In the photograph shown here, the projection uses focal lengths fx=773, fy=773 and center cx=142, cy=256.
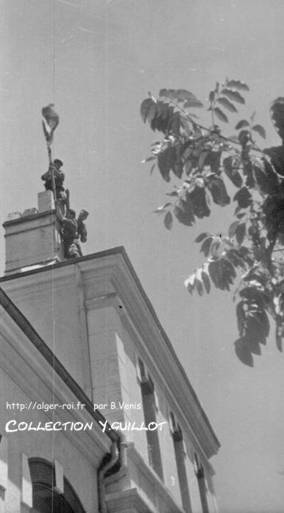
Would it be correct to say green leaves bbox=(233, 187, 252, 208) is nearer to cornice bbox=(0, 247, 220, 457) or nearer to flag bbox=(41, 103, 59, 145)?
flag bbox=(41, 103, 59, 145)

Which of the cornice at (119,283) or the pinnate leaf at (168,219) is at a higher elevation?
the cornice at (119,283)

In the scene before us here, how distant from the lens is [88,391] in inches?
454

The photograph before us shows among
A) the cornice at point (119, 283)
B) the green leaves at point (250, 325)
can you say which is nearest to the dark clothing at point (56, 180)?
the cornice at point (119, 283)

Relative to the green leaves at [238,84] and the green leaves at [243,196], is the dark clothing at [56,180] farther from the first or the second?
the green leaves at [243,196]

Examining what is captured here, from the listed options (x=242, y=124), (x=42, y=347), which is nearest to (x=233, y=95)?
(x=242, y=124)

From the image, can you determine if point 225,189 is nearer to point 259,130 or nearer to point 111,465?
point 259,130

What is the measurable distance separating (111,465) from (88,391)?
4.80ft

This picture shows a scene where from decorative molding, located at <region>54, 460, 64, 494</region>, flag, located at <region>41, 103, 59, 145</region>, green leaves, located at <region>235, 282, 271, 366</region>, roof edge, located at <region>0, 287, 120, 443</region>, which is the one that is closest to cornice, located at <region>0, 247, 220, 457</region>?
flag, located at <region>41, 103, 59, 145</region>

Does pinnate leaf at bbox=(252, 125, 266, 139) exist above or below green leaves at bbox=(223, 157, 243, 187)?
above

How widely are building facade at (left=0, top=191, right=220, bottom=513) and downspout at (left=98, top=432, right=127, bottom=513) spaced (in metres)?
0.01

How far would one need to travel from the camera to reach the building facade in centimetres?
838

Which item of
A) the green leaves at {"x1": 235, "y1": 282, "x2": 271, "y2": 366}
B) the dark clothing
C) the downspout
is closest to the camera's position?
the green leaves at {"x1": 235, "y1": 282, "x2": 271, "y2": 366}

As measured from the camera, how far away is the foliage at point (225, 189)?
412cm

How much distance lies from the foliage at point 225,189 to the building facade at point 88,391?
379cm
